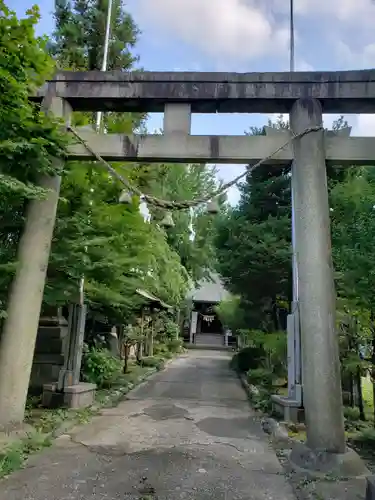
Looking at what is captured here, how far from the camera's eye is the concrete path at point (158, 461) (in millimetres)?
4277

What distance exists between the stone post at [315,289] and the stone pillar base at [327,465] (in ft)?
0.31

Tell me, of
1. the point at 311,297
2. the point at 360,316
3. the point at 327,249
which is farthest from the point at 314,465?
the point at 360,316

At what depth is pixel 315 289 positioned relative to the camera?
555 centimetres

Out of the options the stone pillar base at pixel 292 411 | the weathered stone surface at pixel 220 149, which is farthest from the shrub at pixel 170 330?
the weathered stone surface at pixel 220 149

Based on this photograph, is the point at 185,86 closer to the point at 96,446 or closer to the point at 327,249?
the point at 327,249

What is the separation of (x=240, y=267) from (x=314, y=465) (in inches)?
344

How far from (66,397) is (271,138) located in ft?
20.8

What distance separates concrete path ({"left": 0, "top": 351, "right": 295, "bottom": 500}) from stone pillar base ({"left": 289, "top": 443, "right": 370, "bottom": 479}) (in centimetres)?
31

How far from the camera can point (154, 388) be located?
12.8m

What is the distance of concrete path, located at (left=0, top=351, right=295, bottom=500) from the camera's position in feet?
14.0

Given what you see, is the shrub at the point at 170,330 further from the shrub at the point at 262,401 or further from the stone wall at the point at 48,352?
the stone wall at the point at 48,352

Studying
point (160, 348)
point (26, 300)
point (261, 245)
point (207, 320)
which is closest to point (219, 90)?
point (26, 300)

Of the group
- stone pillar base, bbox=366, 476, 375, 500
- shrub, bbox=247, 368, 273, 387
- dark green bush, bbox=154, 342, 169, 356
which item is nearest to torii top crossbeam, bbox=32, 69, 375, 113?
stone pillar base, bbox=366, 476, 375, 500

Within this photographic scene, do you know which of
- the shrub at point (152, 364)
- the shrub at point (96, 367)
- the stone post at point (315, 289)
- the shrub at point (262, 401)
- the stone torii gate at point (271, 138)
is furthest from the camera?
the shrub at point (152, 364)
